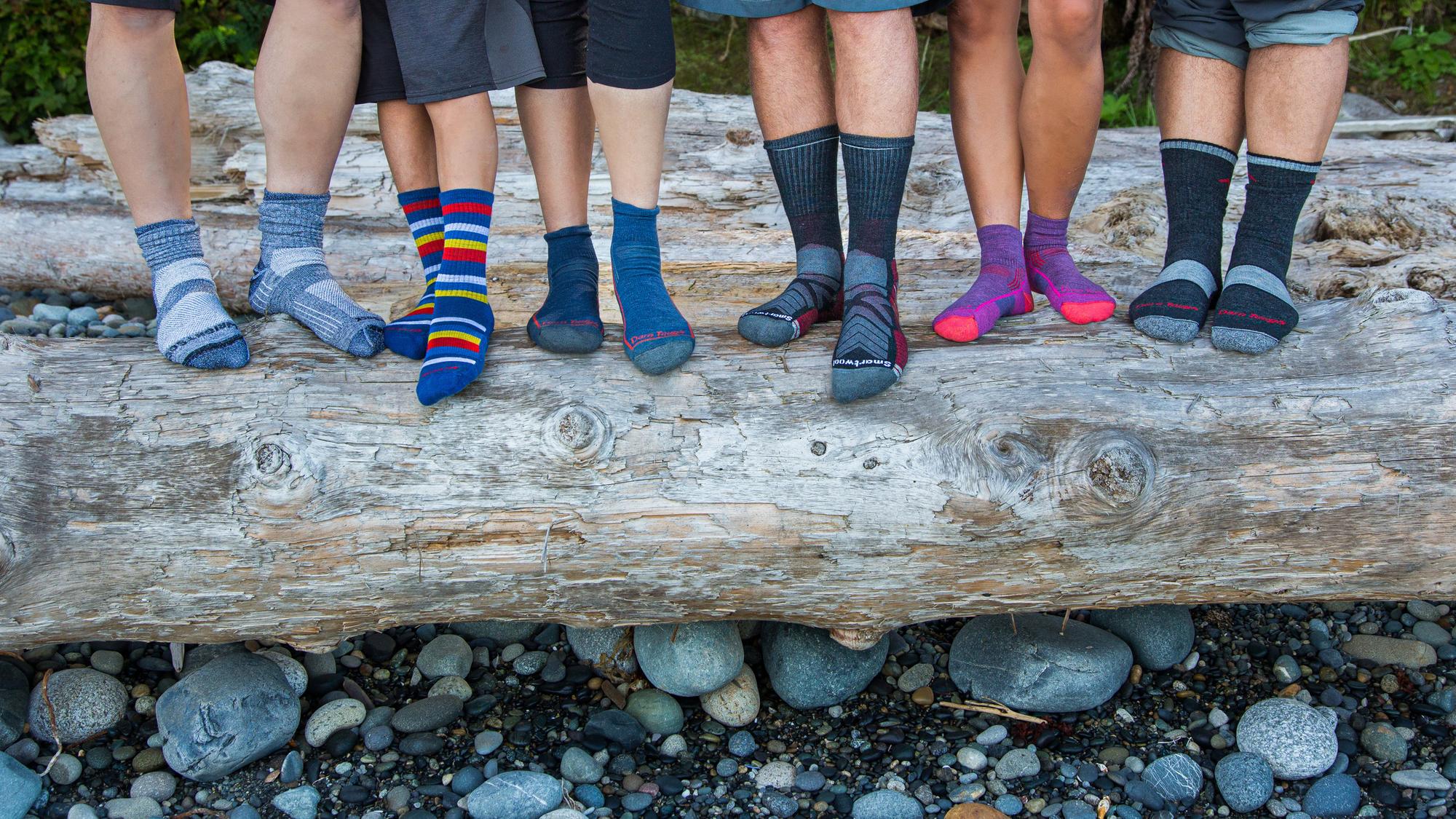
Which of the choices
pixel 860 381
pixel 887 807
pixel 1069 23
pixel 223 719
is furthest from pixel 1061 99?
pixel 223 719

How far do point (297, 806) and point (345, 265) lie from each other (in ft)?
7.56

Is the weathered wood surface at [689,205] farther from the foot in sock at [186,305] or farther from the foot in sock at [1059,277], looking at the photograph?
the foot in sock at [186,305]

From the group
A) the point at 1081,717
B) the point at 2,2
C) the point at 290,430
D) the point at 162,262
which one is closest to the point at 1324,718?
the point at 1081,717

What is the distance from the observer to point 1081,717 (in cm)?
279

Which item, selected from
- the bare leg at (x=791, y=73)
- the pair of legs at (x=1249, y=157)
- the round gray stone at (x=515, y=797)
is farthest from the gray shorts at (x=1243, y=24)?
the round gray stone at (x=515, y=797)

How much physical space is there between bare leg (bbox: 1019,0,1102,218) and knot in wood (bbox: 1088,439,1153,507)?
792 millimetres

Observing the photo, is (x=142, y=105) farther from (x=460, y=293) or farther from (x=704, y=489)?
(x=704, y=489)

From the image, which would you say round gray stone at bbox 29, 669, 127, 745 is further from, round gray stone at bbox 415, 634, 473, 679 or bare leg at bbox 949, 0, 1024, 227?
bare leg at bbox 949, 0, 1024, 227

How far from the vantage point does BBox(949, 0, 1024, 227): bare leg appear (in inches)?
104

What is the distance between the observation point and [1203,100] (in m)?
2.67

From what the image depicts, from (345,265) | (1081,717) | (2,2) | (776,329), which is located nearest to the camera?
(776,329)

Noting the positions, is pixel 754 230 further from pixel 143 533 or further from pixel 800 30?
pixel 143 533

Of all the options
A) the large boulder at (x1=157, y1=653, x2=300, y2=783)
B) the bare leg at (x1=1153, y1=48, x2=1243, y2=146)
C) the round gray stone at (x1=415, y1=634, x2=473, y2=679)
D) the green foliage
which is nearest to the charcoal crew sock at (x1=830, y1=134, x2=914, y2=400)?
the bare leg at (x1=1153, y1=48, x2=1243, y2=146)

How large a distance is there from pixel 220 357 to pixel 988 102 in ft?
6.53
